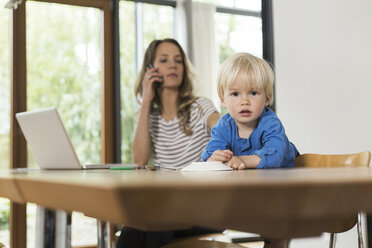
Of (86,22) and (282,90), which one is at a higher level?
(86,22)

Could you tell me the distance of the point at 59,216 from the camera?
1.12 m

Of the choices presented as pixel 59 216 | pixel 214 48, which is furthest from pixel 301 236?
pixel 214 48

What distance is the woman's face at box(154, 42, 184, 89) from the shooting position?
2689mm

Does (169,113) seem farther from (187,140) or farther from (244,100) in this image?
(244,100)

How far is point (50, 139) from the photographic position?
166 centimetres

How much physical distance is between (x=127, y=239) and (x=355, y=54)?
1.47 metres

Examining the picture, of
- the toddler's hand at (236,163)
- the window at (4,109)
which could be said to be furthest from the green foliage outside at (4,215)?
the toddler's hand at (236,163)

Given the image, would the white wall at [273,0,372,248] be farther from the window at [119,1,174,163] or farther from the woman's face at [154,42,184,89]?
the window at [119,1,174,163]

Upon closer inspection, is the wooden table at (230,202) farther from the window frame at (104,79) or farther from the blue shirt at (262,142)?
the window frame at (104,79)

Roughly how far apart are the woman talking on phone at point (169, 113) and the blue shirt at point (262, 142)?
2.73ft

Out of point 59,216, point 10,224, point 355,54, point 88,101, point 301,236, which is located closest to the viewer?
point 301,236

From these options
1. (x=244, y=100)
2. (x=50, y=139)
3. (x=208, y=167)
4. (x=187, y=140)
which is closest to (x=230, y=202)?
(x=208, y=167)

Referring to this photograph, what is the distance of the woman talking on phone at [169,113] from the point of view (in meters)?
2.51

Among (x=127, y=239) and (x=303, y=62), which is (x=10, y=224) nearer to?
(x=127, y=239)
